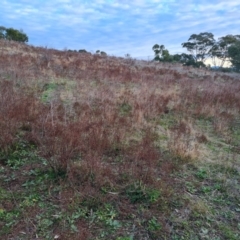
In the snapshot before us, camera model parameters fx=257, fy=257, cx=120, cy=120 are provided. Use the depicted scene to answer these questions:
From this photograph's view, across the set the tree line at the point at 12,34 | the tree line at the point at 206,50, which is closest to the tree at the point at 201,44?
the tree line at the point at 206,50

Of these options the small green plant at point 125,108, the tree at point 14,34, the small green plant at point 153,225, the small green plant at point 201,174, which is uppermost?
the tree at point 14,34

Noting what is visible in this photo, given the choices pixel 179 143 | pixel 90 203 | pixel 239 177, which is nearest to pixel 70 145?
pixel 90 203

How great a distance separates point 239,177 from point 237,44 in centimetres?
3693

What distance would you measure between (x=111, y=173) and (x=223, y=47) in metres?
41.6

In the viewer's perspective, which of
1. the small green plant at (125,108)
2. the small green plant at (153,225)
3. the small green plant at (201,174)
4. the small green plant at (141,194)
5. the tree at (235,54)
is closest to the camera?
the small green plant at (153,225)

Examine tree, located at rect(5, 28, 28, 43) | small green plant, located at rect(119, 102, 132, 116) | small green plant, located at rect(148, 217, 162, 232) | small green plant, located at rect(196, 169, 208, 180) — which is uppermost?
tree, located at rect(5, 28, 28, 43)

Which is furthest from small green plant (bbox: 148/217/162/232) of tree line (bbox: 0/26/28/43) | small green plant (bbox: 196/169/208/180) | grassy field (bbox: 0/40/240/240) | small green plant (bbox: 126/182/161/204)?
tree line (bbox: 0/26/28/43)

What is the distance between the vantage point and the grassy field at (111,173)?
2.68 metres

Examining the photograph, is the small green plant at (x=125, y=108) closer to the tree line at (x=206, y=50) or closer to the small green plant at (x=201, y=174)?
the small green plant at (x=201, y=174)

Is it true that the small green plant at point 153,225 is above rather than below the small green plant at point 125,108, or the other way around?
below

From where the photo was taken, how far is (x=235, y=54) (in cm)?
3559

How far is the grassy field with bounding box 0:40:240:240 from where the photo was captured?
2678mm

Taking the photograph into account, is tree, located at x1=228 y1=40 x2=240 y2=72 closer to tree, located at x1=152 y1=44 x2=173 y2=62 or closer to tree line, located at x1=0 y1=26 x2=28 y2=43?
tree, located at x1=152 y1=44 x2=173 y2=62

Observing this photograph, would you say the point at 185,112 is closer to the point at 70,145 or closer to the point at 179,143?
the point at 179,143
